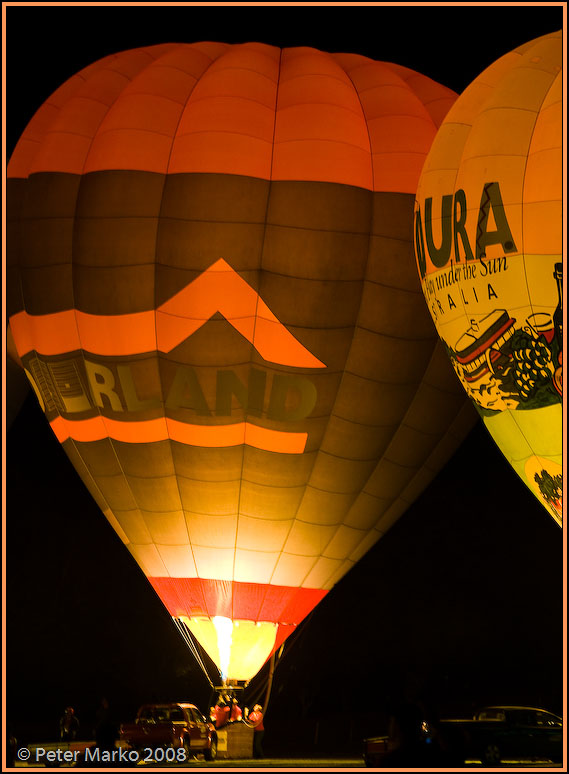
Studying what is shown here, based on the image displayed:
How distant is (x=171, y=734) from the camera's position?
7332 mm

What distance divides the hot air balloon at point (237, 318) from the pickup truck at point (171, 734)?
48 cm

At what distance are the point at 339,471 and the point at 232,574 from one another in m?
1.15

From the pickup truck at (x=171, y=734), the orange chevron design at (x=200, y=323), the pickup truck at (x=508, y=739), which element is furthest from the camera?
the pickup truck at (x=171, y=734)

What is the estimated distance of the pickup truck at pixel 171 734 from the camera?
7.28 metres

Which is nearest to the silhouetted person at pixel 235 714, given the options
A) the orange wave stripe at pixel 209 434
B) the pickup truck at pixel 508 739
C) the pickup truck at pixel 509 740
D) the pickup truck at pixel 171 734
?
the pickup truck at pixel 171 734

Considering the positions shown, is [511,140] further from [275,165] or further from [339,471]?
[339,471]

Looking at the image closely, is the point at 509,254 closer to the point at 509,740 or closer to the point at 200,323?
the point at 200,323

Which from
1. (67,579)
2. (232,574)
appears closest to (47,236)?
(232,574)

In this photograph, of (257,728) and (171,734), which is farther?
(257,728)

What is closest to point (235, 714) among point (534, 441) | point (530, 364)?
point (534, 441)

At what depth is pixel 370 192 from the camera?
7.33 meters

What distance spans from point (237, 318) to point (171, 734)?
10.1ft

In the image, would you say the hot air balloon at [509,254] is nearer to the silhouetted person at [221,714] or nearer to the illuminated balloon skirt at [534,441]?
the illuminated balloon skirt at [534,441]

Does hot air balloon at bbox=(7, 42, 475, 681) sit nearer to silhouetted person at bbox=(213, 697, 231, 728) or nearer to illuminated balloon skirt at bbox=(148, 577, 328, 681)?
illuminated balloon skirt at bbox=(148, 577, 328, 681)
